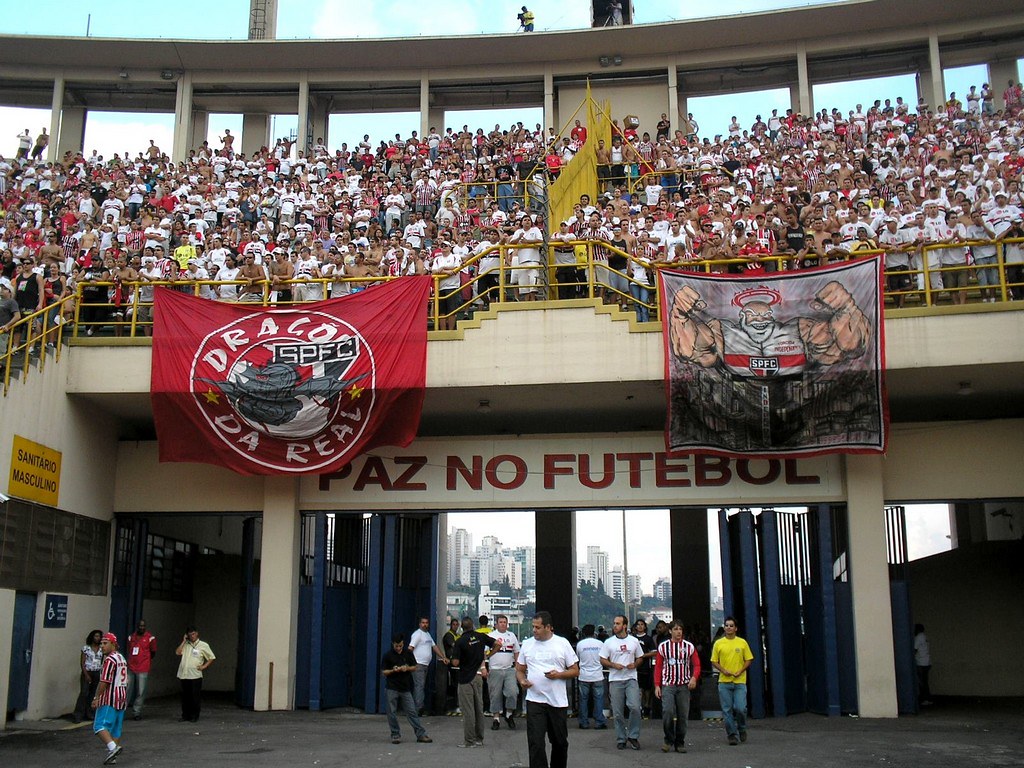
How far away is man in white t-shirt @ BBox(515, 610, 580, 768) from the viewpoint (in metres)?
10.4

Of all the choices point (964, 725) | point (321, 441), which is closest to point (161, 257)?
point (321, 441)

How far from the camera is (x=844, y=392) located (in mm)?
17141

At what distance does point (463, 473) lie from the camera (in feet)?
64.2

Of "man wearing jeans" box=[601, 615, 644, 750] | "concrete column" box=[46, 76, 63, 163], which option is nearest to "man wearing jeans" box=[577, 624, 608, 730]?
"man wearing jeans" box=[601, 615, 644, 750]

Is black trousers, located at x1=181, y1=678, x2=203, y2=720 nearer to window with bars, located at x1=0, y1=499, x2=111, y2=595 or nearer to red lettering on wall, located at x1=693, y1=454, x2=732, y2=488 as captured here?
window with bars, located at x1=0, y1=499, x2=111, y2=595

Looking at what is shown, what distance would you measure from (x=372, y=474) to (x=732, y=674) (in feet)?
25.7

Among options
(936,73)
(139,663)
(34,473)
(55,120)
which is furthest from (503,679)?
(55,120)

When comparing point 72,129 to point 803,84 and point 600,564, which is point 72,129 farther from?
point 600,564

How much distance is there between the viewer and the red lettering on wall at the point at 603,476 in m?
19.2

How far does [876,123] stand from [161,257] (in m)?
18.5

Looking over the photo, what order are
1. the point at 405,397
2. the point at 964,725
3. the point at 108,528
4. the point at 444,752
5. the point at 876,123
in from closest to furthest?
the point at 444,752 → the point at 964,725 → the point at 405,397 → the point at 108,528 → the point at 876,123

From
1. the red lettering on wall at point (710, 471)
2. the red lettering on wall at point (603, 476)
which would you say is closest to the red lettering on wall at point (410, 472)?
the red lettering on wall at point (603, 476)

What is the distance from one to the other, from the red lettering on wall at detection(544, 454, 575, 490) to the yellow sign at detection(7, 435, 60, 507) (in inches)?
321

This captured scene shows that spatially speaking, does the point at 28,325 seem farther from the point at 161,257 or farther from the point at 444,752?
the point at 444,752
